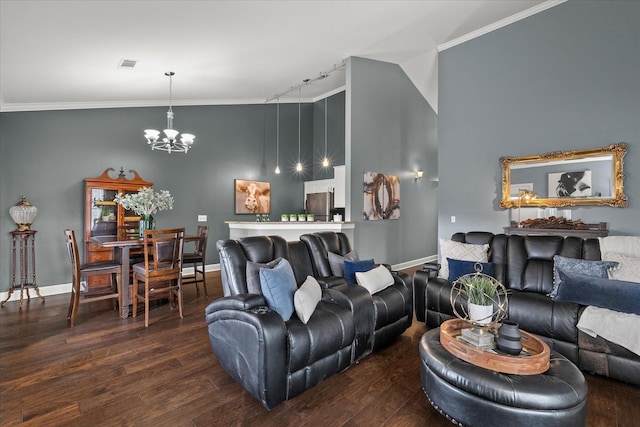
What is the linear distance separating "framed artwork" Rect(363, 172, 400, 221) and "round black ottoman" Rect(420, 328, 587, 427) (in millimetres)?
4265

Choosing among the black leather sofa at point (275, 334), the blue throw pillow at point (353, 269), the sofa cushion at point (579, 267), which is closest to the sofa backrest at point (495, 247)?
the sofa cushion at point (579, 267)

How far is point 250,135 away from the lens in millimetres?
6996

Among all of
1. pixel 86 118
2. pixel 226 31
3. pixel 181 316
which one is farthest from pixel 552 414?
pixel 86 118

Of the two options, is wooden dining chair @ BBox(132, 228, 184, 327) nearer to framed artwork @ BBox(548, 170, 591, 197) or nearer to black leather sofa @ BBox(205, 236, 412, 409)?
black leather sofa @ BBox(205, 236, 412, 409)

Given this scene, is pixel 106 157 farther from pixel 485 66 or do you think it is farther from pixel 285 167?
pixel 485 66

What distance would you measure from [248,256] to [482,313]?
1.80 meters

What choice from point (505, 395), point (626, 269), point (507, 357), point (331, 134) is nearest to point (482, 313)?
point (507, 357)

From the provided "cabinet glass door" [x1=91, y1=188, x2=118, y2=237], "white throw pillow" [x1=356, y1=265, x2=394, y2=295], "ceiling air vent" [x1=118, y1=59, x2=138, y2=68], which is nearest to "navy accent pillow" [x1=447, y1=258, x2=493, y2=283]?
"white throw pillow" [x1=356, y1=265, x2=394, y2=295]

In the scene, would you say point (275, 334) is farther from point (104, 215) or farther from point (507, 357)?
point (104, 215)

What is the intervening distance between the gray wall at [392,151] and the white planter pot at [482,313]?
12.6 feet

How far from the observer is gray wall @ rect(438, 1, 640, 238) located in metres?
4.11

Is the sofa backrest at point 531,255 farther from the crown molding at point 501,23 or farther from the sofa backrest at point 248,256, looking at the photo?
the crown molding at point 501,23

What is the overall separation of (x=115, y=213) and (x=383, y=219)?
16.1ft

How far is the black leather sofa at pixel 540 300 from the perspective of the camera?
2283 mm
